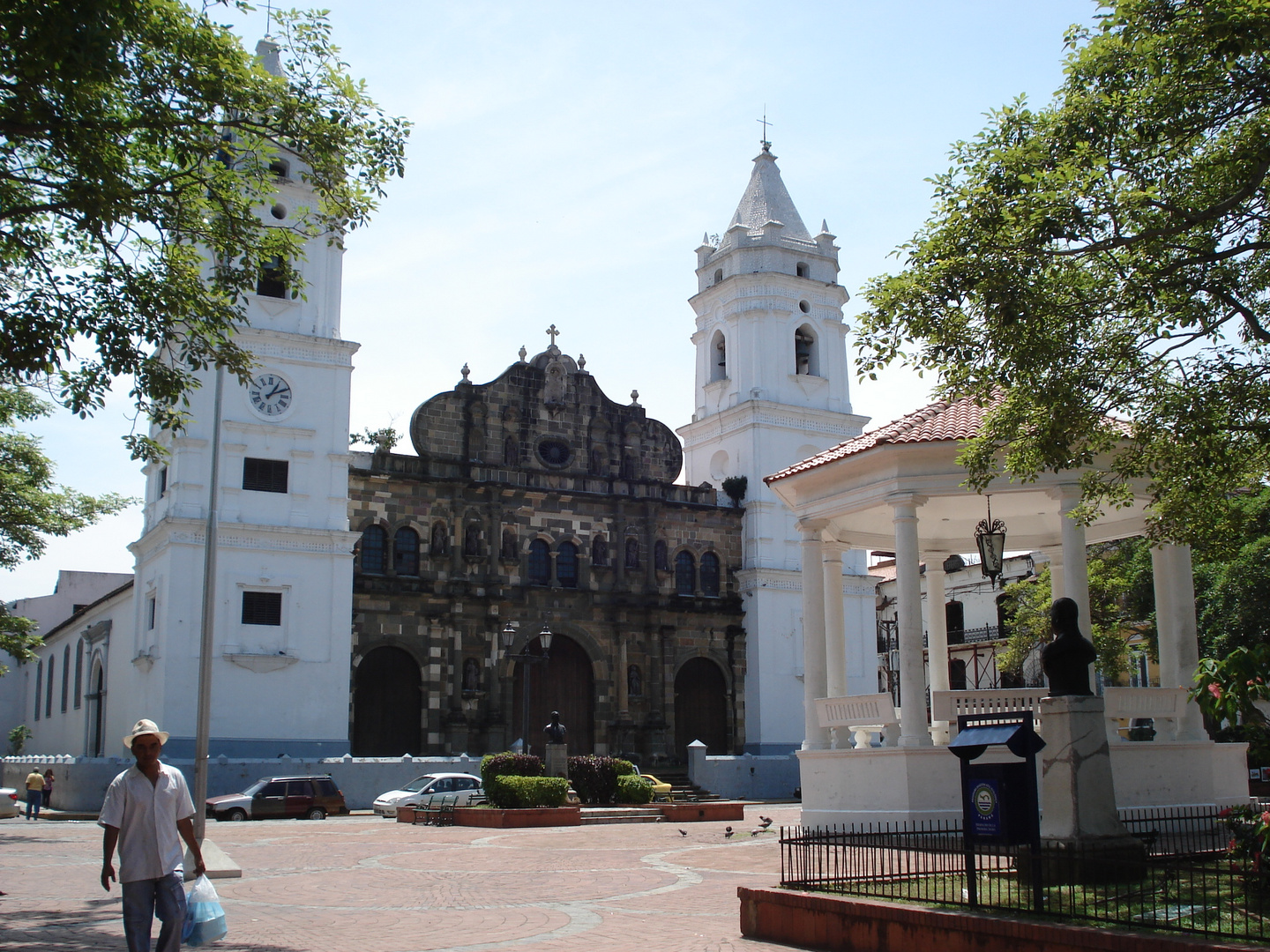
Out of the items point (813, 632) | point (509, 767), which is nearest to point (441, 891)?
point (813, 632)

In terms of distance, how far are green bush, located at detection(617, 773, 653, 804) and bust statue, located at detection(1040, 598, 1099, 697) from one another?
19385 mm

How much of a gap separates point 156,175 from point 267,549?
24.8m

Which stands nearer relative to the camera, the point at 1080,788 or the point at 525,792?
the point at 1080,788

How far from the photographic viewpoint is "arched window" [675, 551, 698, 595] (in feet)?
148

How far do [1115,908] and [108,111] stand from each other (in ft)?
38.1

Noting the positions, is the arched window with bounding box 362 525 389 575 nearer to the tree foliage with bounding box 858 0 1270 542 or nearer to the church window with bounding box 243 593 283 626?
the church window with bounding box 243 593 283 626

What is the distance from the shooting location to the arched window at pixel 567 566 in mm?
42938

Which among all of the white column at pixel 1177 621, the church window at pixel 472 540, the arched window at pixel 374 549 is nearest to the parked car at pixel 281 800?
the arched window at pixel 374 549

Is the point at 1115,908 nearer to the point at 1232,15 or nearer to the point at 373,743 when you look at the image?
the point at 1232,15

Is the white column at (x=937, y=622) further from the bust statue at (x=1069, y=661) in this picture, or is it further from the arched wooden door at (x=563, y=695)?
the arched wooden door at (x=563, y=695)

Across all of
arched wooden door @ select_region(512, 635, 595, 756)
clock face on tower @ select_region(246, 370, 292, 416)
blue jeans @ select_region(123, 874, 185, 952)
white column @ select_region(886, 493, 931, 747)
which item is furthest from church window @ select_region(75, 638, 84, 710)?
blue jeans @ select_region(123, 874, 185, 952)

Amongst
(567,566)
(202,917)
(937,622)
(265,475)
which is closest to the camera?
(202,917)

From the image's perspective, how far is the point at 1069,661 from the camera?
12258mm

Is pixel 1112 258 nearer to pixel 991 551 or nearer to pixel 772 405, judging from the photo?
pixel 991 551
